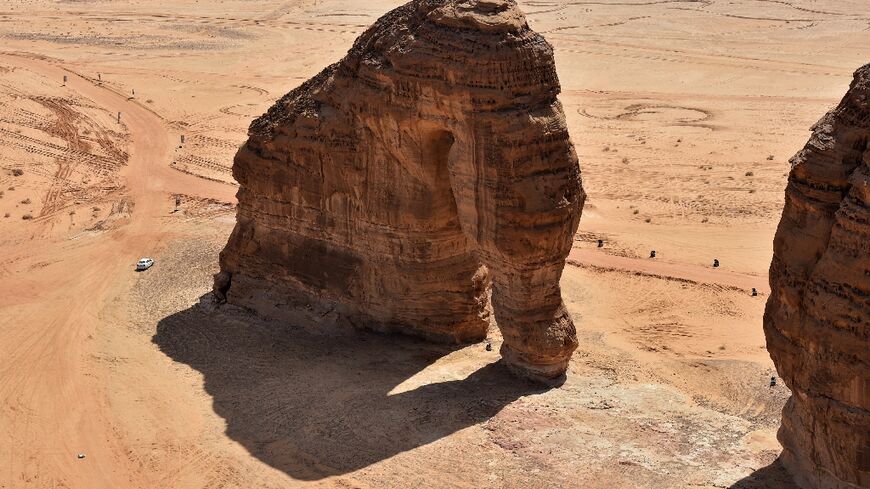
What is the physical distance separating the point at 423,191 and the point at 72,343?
934cm

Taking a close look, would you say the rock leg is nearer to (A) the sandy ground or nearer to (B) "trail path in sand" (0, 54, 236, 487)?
(A) the sandy ground

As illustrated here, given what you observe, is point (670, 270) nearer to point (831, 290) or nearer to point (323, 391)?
point (323, 391)

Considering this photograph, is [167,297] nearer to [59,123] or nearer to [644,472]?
[644,472]

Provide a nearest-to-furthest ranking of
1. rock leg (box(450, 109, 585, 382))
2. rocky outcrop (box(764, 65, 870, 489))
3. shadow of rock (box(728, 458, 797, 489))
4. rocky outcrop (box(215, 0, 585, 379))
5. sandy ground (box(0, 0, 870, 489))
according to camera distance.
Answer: rocky outcrop (box(764, 65, 870, 489))
shadow of rock (box(728, 458, 797, 489))
sandy ground (box(0, 0, 870, 489))
rock leg (box(450, 109, 585, 382))
rocky outcrop (box(215, 0, 585, 379))

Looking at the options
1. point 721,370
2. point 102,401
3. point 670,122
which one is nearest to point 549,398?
point 721,370

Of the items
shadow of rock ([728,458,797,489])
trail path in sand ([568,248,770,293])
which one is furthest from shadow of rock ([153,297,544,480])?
trail path in sand ([568,248,770,293])

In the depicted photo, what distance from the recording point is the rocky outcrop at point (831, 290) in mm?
13938

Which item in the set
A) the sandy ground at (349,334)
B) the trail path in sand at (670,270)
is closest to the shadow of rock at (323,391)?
the sandy ground at (349,334)

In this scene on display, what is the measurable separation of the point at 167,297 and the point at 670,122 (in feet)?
103

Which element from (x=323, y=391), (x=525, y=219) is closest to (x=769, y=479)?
(x=525, y=219)

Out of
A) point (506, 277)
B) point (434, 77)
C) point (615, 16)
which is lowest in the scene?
point (615, 16)

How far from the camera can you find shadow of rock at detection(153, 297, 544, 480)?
64.1 ft

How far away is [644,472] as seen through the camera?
17.5 metres

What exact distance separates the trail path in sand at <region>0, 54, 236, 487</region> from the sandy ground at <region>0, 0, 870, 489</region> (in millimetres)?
62
